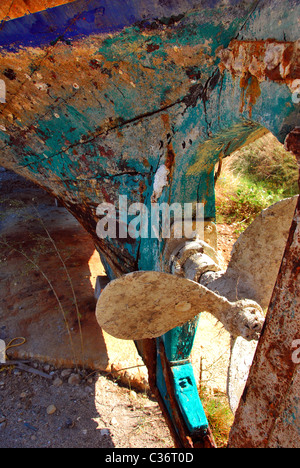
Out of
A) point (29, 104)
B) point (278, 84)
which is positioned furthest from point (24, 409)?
point (278, 84)

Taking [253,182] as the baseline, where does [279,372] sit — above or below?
below

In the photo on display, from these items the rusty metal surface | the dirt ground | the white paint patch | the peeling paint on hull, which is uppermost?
the peeling paint on hull

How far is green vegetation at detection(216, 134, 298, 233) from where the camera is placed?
5996 millimetres

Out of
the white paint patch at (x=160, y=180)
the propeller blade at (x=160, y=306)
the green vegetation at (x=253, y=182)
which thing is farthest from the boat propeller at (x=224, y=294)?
the green vegetation at (x=253, y=182)

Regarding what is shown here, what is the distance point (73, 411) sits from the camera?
3023 mm

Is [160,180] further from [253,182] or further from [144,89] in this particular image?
[253,182]

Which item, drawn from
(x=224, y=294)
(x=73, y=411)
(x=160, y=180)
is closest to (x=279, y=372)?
(x=224, y=294)

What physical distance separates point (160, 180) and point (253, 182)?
5.03 m

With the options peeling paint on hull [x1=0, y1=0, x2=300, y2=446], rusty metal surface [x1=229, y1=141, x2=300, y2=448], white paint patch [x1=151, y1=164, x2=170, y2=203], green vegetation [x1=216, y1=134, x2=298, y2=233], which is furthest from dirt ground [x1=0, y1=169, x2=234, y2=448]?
green vegetation [x1=216, y1=134, x2=298, y2=233]

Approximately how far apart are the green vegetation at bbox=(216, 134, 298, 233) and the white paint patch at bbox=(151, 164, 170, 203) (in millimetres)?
3589

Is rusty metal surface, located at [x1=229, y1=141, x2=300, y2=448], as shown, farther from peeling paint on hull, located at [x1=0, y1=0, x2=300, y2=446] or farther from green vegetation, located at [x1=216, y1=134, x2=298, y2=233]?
green vegetation, located at [x1=216, y1=134, x2=298, y2=233]

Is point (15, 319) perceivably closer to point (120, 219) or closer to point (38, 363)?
point (38, 363)

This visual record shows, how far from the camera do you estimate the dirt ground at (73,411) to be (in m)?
2.81

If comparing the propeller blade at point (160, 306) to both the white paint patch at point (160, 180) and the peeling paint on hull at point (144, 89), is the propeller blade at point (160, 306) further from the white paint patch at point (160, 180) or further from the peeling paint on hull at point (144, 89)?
the white paint patch at point (160, 180)
